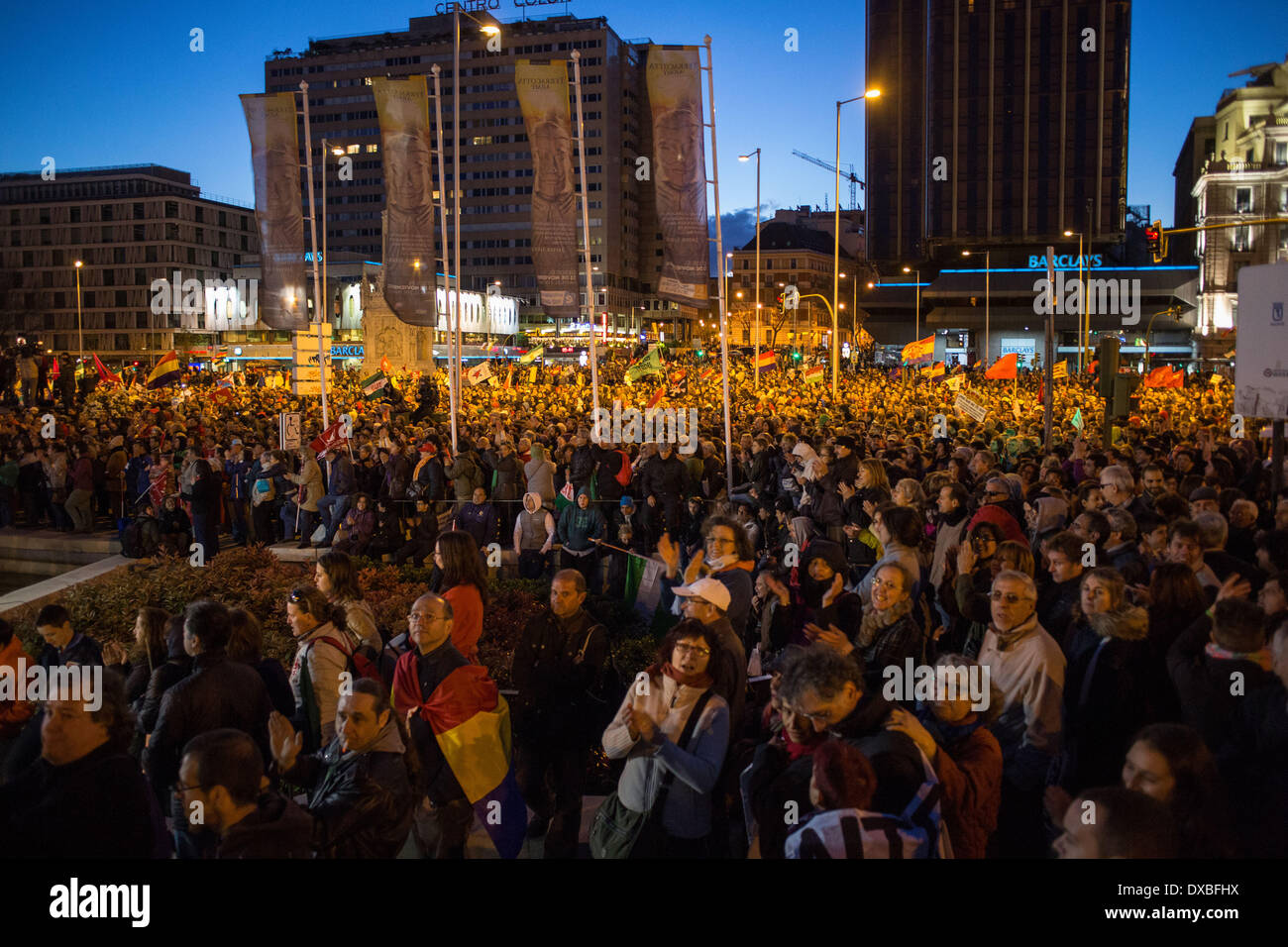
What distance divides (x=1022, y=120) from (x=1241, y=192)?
28905 millimetres

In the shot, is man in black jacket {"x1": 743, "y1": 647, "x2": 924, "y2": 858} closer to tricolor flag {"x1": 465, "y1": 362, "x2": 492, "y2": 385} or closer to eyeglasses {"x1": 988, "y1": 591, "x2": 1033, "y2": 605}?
eyeglasses {"x1": 988, "y1": 591, "x2": 1033, "y2": 605}

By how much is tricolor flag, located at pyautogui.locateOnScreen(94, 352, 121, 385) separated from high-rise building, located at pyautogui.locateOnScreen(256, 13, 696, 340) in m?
95.3

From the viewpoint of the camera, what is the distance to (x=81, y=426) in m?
22.2

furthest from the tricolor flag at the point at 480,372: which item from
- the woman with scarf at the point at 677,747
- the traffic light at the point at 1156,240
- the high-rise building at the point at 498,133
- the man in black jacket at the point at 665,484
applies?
the high-rise building at the point at 498,133

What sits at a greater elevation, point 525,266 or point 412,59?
point 412,59

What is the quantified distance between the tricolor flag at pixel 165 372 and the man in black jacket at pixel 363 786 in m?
20.6

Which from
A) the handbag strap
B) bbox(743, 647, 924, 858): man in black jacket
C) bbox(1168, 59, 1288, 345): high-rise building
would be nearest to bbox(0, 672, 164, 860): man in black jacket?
the handbag strap

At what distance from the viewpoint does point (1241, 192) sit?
81125 mm

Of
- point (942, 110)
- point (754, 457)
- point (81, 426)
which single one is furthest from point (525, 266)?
point (754, 457)

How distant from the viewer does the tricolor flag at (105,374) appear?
27.2 m

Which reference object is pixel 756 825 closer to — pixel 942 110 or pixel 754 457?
pixel 754 457

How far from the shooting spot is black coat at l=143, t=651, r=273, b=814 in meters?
4.57

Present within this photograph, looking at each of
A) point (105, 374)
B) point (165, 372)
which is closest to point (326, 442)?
point (165, 372)
